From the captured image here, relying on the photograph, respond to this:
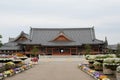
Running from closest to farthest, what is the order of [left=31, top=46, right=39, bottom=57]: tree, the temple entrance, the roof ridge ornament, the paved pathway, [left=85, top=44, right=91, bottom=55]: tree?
1. the paved pathway
2. [left=85, top=44, right=91, bottom=55]: tree
3. [left=31, top=46, right=39, bottom=57]: tree
4. the roof ridge ornament
5. the temple entrance

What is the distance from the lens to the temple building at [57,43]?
242 ft

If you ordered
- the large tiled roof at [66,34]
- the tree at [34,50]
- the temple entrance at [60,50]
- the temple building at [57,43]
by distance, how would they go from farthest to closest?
the temple entrance at [60,50]
the large tiled roof at [66,34]
the temple building at [57,43]
the tree at [34,50]

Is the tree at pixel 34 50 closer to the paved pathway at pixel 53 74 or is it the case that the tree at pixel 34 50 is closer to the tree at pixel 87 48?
the tree at pixel 87 48

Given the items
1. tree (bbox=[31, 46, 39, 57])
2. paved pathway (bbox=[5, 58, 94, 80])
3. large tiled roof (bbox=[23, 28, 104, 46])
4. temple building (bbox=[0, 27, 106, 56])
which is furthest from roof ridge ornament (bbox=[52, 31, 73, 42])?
paved pathway (bbox=[5, 58, 94, 80])

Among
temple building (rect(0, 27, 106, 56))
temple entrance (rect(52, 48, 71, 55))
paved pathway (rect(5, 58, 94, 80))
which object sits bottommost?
paved pathway (rect(5, 58, 94, 80))

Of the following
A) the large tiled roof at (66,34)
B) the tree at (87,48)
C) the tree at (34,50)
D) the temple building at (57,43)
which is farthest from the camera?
the large tiled roof at (66,34)

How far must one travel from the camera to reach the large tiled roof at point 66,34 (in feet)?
245

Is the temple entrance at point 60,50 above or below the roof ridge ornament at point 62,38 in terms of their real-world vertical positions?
below

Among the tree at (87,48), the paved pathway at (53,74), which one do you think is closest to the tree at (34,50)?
the tree at (87,48)

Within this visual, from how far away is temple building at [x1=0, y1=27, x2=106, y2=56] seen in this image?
73.8 meters

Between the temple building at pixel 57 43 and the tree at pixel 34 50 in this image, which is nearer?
the tree at pixel 34 50

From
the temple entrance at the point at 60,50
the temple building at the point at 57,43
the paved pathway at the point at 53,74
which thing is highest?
the temple building at the point at 57,43

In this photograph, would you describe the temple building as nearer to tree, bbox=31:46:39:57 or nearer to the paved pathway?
tree, bbox=31:46:39:57

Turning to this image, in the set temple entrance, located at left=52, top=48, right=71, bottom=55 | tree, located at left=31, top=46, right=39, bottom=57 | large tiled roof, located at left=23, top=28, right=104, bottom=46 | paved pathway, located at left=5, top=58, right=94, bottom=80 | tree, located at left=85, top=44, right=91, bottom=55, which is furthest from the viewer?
temple entrance, located at left=52, top=48, right=71, bottom=55
